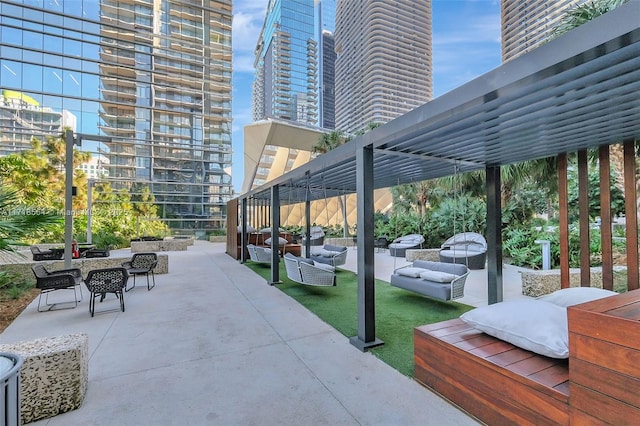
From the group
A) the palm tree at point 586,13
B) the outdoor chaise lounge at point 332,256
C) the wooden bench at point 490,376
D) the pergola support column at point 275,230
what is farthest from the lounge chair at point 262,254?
the palm tree at point 586,13

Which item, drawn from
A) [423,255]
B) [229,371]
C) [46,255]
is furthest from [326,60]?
[229,371]

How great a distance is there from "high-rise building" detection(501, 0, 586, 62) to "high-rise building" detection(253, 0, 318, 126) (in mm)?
35065

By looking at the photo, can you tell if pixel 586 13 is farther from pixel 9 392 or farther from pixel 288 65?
pixel 288 65

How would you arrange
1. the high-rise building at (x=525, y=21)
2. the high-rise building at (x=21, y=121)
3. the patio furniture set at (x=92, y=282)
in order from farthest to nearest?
1. the high-rise building at (x=21, y=121)
2. the high-rise building at (x=525, y=21)
3. the patio furniture set at (x=92, y=282)

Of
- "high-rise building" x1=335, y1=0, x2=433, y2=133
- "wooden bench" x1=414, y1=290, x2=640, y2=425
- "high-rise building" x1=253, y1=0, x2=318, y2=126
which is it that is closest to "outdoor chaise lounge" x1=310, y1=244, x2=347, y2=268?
"wooden bench" x1=414, y1=290, x2=640, y2=425

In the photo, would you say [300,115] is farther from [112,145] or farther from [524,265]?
[524,265]

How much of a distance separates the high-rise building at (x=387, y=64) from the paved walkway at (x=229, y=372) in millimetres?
31136

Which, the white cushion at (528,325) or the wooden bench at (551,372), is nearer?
the wooden bench at (551,372)

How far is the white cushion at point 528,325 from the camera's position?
207 cm

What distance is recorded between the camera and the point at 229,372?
3000mm

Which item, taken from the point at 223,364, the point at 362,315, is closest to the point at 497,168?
the point at 362,315

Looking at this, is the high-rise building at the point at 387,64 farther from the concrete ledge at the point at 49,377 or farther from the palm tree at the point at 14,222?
the concrete ledge at the point at 49,377

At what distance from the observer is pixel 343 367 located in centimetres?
307

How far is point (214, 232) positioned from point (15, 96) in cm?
1781
